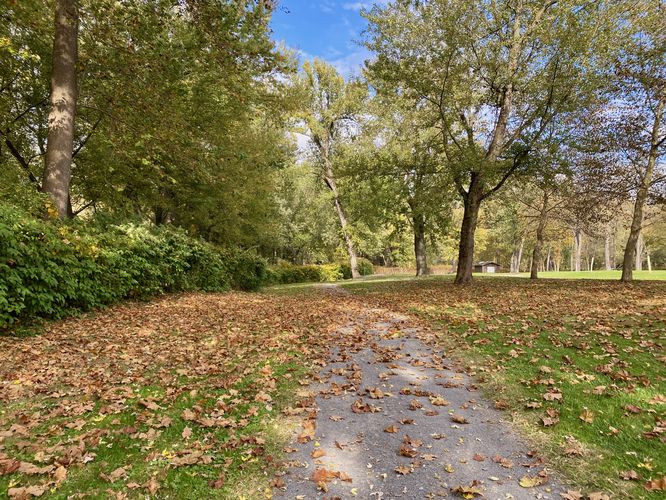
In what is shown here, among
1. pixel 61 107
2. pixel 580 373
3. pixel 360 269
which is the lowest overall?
pixel 360 269

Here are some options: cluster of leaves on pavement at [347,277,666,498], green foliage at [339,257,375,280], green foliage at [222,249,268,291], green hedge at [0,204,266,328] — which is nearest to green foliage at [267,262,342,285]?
green foliage at [339,257,375,280]

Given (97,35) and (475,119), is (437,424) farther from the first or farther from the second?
(475,119)

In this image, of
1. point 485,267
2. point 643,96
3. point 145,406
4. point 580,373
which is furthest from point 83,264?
point 485,267

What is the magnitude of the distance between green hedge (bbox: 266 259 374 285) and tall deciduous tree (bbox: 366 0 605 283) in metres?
16.0

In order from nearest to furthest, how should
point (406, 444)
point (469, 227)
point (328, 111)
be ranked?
point (406, 444), point (469, 227), point (328, 111)

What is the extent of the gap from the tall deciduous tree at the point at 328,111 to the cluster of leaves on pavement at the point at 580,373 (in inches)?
891

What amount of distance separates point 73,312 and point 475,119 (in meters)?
17.6

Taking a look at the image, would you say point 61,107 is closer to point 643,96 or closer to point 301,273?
point 643,96

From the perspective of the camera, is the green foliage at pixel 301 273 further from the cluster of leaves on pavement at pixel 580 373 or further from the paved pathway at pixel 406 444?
the paved pathway at pixel 406 444

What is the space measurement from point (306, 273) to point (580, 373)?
95.0ft

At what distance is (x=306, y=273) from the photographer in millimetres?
33750

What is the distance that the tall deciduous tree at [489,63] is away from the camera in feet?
44.7

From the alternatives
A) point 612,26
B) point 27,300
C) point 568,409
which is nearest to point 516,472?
point 568,409

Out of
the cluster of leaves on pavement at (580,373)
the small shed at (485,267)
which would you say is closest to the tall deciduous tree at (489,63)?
the cluster of leaves on pavement at (580,373)
